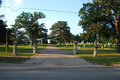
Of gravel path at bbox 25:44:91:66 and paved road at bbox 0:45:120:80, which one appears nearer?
paved road at bbox 0:45:120:80

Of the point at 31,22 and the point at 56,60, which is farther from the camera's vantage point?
the point at 31,22

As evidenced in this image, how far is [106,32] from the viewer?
20.8 metres

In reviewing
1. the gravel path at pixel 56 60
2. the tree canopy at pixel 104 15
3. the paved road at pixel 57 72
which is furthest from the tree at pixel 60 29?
the paved road at pixel 57 72

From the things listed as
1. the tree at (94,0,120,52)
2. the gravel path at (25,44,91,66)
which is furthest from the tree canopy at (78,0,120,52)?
the gravel path at (25,44,91,66)

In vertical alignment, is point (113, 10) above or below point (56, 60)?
above

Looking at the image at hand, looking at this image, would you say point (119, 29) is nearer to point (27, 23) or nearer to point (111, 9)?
point (111, 9)

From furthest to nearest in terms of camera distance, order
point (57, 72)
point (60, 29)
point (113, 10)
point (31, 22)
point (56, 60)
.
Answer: point (60, 29)
point (31, 22)
point (113, 10)
point (56, 60)
point (57, 72)

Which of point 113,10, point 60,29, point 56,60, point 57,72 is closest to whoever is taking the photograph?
point 57,72

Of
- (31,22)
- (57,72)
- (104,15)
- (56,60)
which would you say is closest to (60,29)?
(31,22)

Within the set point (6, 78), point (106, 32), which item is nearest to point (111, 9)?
point (106, 32)

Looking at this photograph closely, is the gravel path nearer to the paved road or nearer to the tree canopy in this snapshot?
the paved road

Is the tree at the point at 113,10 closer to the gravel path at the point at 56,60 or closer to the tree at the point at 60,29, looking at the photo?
the gravel path at the point at 56,60

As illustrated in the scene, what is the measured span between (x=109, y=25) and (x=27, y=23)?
29.1 m

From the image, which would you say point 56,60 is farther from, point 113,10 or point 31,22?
point 31,22
